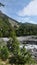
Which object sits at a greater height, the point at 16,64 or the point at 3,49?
the point at 3,49

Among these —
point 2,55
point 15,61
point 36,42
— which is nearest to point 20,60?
point 15,61

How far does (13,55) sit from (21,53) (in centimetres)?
75

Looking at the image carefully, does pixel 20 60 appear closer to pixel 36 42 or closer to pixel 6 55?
pixel 6 55

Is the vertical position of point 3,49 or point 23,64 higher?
point 3,49

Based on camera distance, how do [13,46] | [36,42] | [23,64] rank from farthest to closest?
[36,42] → [13,46] → [23,64]

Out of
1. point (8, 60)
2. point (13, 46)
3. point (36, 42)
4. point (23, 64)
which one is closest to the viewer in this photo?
point (23, 64)

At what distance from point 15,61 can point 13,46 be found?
183 centimetres

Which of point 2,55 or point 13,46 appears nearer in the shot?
point 2,55

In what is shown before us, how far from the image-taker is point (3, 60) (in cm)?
1298

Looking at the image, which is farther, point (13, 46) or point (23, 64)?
point (13, 46)

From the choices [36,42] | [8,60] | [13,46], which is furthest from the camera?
[36,42]

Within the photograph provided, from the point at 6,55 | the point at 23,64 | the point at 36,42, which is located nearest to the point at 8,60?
the point at 6,55

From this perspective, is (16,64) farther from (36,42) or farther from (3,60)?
(36,42)

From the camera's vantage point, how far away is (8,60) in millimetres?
13148
